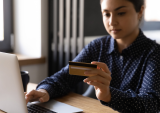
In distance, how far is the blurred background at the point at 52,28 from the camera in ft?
6.11

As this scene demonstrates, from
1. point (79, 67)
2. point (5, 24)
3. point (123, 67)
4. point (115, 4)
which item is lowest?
point (123, 67)

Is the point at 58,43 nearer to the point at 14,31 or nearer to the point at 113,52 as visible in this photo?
the point at 14,31

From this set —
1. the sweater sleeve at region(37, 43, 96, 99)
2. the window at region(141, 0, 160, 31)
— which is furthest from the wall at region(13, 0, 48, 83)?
the window at region(141, 0, 160, 31)

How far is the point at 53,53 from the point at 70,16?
0.43 metres

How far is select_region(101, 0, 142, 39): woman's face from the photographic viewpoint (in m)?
1.10

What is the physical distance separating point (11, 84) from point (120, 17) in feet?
2.18

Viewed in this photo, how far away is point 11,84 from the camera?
2.47ft

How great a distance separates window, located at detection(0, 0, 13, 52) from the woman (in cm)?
114

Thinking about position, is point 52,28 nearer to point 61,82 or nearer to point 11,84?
point 61,82

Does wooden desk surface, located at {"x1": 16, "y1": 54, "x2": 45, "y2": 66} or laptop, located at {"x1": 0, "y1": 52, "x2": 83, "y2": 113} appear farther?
wooden desk surface, located at {"x1": 16, "y1": 54, "x2": 45, "y2": 66}

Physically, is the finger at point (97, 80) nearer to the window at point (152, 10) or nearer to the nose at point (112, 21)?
the nose at point (112, 21)

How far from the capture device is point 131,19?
3.74 feet

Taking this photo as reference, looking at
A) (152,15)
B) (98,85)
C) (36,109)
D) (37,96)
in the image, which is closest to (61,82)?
(37,96)

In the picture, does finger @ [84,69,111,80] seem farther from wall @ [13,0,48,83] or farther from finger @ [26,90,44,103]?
wall @ [13,0,48,83]
